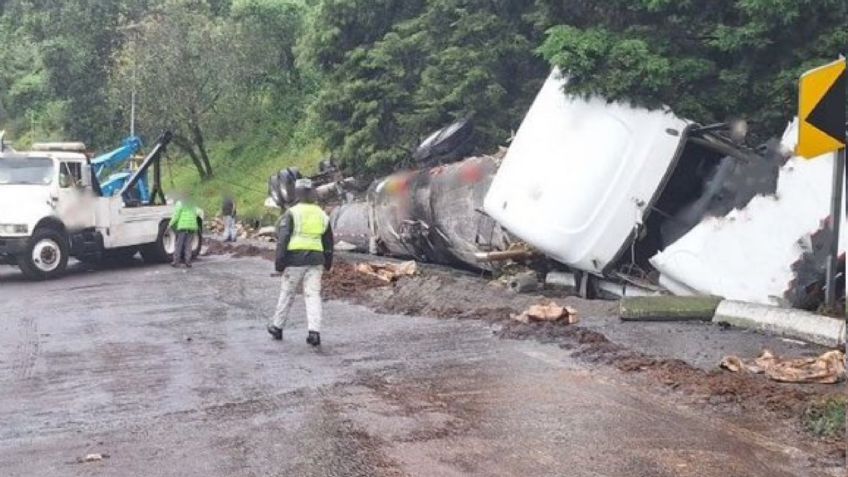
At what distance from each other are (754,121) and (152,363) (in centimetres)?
806

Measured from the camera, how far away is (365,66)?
22891 millimetres

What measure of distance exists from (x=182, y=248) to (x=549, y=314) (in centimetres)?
1171

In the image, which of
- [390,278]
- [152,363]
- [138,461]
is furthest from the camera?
[390,278]

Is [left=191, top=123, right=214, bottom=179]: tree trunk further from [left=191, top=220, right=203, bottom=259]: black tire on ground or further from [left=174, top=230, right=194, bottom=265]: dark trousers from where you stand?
[left=174, top=230, right=194, bottom=265]: dark trousers

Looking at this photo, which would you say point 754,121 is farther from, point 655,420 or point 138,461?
point 138,461

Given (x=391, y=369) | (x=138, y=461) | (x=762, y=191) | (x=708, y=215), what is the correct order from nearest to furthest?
(x=138, y=461), (x=391, y=369), (x=762, y=191), (x=708, y=215)

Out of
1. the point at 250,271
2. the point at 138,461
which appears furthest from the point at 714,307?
the point at 250,271

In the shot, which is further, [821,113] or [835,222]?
[835,222]

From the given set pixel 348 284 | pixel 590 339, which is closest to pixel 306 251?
pixel 590 339

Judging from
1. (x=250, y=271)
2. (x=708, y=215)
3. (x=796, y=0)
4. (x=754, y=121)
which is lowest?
(x=250, y=271)

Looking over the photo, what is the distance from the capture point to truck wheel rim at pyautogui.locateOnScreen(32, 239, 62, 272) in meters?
17.4

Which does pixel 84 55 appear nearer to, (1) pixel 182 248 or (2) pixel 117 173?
(2) pixel 117 173

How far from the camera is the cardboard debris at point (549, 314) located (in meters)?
9.97

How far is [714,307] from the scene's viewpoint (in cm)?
977
